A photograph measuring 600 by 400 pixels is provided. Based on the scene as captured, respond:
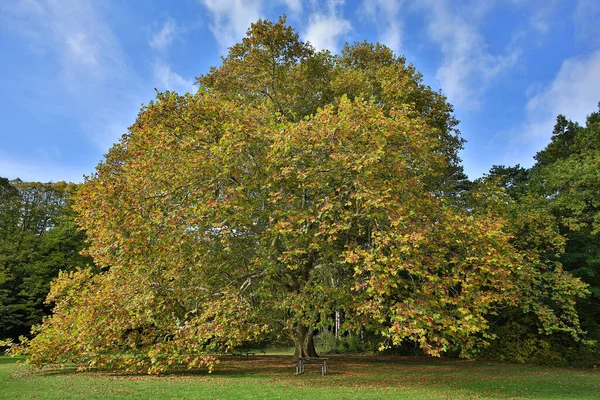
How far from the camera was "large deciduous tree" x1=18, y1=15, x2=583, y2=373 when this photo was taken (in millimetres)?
10164

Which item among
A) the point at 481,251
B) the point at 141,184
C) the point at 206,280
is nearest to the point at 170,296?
the point at 206,280

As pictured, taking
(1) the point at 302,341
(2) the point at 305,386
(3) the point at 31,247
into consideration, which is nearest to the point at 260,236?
(2) the point at 305,386

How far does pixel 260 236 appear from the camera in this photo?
1232 cm

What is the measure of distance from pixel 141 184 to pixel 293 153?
493 centimetres

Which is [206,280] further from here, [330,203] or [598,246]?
[598,246]

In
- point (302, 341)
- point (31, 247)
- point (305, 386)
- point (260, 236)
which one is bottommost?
point (305, 386)

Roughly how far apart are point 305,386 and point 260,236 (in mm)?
4729

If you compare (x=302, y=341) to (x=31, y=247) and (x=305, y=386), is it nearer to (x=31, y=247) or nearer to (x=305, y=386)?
(x=305, y=386)

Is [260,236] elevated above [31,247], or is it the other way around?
[31,247]

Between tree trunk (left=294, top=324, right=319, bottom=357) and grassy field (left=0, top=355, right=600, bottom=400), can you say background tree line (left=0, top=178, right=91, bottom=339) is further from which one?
tree trunk (left=294, top=324, right=319, bottom=357)

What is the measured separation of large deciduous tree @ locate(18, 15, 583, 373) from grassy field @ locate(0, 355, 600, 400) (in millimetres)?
893

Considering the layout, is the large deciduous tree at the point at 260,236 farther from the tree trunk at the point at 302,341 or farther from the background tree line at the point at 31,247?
the background tree line at the point at 31,247

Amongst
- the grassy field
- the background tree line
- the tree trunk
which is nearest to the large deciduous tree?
the grassy field

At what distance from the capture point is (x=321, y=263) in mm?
13633
